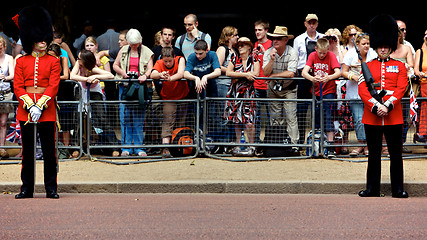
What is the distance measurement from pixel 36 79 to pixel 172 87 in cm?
290

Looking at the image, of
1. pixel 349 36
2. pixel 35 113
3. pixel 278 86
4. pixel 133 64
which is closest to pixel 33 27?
pixel 35 113

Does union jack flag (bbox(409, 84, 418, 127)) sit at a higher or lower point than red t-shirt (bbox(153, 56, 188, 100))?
lower

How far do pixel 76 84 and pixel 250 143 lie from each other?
2.71 m

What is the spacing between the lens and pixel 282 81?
40.7 feet

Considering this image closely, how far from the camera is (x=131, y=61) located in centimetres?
1257

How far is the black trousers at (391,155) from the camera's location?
394 inches

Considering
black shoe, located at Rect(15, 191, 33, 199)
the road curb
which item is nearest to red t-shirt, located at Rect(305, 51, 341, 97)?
the road curb

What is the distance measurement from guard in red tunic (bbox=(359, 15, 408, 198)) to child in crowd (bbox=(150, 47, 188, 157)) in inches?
123

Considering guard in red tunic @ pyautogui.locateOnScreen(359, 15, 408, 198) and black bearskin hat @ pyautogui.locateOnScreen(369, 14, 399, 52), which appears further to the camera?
black bearskin hat @ pyautogui.locateOnScreen(369, 14, 399, 52)

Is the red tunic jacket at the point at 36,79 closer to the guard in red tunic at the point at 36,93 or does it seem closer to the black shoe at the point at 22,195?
the guard in red tunic at the point at 36,93

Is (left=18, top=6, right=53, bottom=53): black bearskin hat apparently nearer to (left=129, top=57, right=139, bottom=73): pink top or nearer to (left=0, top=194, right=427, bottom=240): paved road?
(left=0, top=194, right=427, bottom=240): paved road

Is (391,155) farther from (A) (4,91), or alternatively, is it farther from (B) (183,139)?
(A) (4,91)

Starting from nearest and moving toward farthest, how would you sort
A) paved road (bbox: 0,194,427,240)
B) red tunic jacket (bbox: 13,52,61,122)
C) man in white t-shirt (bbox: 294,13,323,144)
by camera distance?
paved road (bbox: 0,194,427,240) → red tunic jacket (bbox: 13,52,61,122) → man in white t-shirt (bbox: 294,13,323,144)

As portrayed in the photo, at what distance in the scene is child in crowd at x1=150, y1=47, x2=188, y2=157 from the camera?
12281mm
